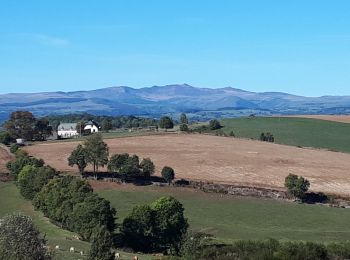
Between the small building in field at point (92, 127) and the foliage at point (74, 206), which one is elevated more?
the small building in field at point (92, 127)

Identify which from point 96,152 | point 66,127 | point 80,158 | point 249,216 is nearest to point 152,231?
point 249,216

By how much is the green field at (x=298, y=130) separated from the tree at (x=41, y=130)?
1654 inches

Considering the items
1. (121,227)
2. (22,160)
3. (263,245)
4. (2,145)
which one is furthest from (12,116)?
(263,245)

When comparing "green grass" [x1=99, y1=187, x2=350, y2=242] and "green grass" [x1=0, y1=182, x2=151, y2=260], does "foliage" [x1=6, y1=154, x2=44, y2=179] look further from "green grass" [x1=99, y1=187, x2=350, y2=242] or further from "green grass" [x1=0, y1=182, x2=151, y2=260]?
"green grass" [x1=99, y1=187, x2=350, y2=242]

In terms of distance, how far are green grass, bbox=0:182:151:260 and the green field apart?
70.0 m

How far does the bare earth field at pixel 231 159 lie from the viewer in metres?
88.9

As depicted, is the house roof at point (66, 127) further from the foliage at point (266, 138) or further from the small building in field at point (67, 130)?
the foliage at point (266, 138)

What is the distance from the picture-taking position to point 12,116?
5413 inches

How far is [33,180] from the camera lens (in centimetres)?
7356

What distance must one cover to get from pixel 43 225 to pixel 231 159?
4919cm

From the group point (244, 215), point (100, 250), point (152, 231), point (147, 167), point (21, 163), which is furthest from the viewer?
point (147, 167)

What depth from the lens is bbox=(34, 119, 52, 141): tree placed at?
456ft

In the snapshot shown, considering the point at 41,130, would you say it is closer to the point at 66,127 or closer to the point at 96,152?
the point at 66,127

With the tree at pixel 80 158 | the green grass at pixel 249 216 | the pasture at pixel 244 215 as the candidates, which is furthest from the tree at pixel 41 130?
the green grass at pixel 249 216
